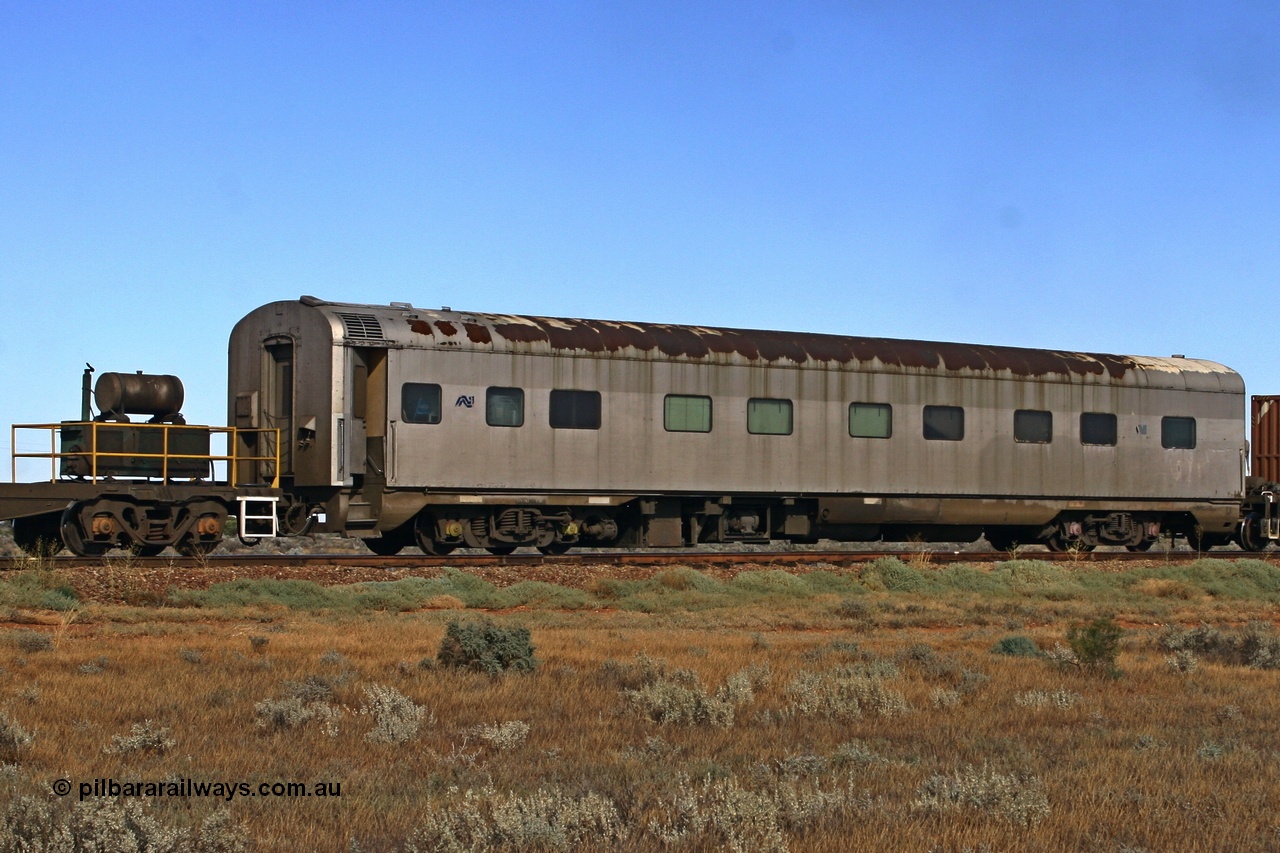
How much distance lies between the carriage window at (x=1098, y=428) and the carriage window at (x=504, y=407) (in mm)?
10865

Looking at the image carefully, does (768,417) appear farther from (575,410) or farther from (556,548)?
(556,548)

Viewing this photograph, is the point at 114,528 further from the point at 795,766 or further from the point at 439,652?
the point at 795,766

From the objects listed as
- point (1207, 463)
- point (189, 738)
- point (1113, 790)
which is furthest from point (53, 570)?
point (1207, 463)

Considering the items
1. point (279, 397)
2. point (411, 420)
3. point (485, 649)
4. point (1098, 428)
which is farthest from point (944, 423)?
point (485, 649)

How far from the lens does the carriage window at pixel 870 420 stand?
2316 cm

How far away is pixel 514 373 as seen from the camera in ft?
68.7

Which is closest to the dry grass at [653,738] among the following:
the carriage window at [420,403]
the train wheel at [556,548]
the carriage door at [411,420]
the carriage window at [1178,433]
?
the carriage door at [411,420]

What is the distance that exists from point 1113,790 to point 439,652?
620cm

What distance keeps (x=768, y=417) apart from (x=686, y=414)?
4.93ft

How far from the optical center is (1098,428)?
82.1ft

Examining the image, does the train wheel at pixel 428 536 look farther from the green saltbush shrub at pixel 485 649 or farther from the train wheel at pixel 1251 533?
the train wheel at pixel 1251 533

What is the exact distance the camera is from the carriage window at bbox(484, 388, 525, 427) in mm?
20797

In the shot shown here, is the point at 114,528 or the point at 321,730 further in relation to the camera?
the point at 114,528

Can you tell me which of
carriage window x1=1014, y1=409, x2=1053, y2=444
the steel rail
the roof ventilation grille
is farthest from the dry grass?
carriage window x1=1014, y1=409, x2=1053, y2=444
